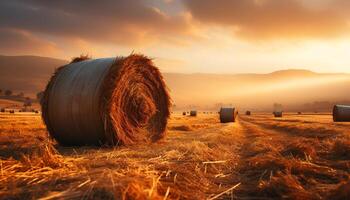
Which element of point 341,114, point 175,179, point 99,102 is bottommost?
point 175,179

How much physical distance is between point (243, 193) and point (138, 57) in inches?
287

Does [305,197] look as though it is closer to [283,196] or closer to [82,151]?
[283,196]

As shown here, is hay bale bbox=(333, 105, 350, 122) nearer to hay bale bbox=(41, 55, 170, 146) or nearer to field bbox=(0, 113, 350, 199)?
hay bale bbox=(41, 55, 170, 146)

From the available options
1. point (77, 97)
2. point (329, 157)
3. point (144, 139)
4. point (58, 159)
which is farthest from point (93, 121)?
point (329, 157)

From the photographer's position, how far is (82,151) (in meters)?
9.52

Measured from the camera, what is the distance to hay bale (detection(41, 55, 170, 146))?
10.4m

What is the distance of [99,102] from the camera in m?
10.3

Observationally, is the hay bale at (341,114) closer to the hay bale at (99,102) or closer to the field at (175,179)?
the hay bale at (99,102)

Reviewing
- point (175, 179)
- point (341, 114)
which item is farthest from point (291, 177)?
point (341, 114)

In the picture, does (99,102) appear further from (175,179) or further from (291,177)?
(291,177)

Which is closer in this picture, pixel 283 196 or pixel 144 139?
pixel 283 196

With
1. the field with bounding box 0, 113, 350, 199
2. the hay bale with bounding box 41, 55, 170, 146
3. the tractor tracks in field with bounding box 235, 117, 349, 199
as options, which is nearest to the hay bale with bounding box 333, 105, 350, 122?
the hay bale with bounding box 41, 55, 170, 146

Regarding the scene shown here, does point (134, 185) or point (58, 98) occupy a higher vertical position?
point (58, 98)

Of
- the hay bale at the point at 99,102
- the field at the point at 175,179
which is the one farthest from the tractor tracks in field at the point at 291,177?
the hay bale at the point at 99,102
